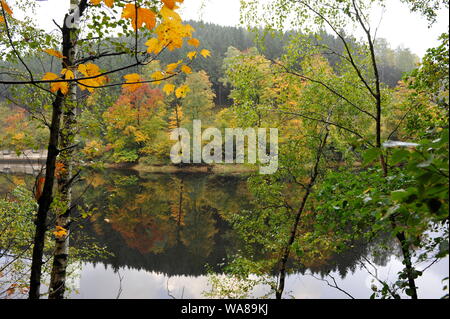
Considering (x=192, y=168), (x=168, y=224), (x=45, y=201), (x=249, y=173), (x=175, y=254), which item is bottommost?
(x=175, y=254)

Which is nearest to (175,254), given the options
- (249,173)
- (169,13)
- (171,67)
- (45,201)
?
(249,173)

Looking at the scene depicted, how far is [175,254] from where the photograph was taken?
42.2ft

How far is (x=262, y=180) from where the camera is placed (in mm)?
10320

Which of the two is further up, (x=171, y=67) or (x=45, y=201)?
(x=171, y=67)

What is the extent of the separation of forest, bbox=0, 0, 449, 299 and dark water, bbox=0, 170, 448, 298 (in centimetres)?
8

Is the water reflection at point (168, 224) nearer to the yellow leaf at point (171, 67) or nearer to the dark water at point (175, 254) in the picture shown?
the dark water at point (175, 254)

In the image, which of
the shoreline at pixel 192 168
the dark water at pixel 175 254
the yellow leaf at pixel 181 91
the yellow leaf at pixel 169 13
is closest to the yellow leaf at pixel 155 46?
the yellow leaf at pixel 169 13

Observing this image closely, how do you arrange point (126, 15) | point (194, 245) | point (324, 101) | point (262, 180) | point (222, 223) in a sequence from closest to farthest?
point (126, 15), point (324, 101), point (262, 180), point (194, 245), point (222, 223)

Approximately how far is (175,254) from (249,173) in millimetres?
4533

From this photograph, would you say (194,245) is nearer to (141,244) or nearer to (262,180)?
(141,244)

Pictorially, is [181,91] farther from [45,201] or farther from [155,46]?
[45,201]

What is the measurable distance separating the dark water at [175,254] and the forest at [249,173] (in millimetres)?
83

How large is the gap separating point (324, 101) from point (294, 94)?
100cm
